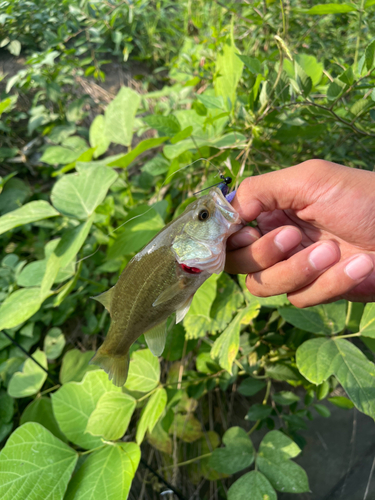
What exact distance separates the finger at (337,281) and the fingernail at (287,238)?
171 mm

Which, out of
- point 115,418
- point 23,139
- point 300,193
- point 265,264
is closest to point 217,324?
point 265,264

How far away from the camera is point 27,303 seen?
171 centimetres

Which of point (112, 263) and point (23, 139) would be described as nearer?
point (112, 263)

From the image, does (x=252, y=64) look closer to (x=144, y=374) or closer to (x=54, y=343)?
(x=144, y=374)

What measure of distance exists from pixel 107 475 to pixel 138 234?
1091 millimetres

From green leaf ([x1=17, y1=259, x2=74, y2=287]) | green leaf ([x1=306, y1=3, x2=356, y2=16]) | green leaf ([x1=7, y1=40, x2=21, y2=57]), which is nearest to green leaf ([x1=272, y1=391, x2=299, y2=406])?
green leaf ([x1=17, y1=259, x2=74, y2=287])

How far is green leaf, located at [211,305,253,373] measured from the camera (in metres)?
1.30

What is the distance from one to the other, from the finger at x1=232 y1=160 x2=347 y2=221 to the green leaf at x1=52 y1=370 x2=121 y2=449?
3.62 ft

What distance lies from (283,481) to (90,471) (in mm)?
864

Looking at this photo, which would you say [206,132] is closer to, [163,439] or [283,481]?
[283,481]

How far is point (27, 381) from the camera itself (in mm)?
1985

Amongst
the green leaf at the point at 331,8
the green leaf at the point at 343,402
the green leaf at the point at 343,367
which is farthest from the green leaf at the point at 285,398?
the green leaf at the point at 331,8

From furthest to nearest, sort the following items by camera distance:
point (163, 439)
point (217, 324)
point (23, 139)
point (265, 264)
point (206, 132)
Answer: point (23, 139) → point (163, 439) → point (206, 132) → point (217, 324) → point (265, 264)

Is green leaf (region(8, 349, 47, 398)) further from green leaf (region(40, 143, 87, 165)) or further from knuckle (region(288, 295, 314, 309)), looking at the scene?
knuckle (region(288, 295, 314, 309))
